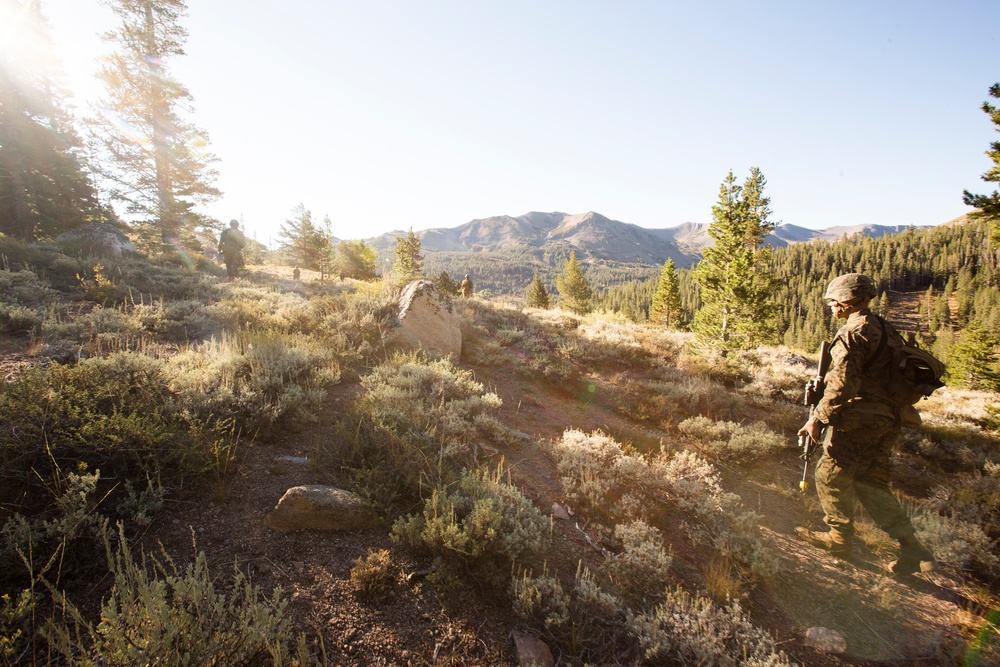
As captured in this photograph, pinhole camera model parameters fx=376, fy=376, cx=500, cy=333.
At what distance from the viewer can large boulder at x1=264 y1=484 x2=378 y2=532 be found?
3.41 m

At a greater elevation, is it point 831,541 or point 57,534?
point 57,534

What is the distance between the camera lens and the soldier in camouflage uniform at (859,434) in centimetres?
410

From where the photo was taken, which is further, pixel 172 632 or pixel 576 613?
pixel 576 613

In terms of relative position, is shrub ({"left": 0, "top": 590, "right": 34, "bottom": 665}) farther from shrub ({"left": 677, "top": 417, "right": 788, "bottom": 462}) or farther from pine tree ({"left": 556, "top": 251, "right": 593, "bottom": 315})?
pine tree ({"left": 556, "top": 251, "right": 593, "bottom": 315})

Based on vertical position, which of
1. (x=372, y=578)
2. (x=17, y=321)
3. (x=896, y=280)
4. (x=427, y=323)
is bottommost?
(x=372, y=578)

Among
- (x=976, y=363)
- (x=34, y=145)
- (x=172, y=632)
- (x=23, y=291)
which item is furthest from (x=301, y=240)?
(x=976, y=363)

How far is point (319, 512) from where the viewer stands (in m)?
3.50

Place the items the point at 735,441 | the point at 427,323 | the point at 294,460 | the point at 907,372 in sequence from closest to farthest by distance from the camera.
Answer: the point at 907,372 → the point at 294,460 → the point at 735,441 → the point at 427,323

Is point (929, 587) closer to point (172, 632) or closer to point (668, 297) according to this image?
point (172, 632)

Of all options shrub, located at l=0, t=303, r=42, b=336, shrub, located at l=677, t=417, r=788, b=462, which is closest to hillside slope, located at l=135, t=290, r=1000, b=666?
shrub, located at l=677, t=417, r=788, b=462

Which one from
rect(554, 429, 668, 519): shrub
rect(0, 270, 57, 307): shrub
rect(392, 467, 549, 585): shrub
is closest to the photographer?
rect(392, 467, 549, 585): shrub

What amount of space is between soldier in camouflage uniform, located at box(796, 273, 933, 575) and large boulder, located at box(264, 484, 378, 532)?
510 cm

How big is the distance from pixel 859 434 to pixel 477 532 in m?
4.36

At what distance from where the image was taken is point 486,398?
6.68 metres
